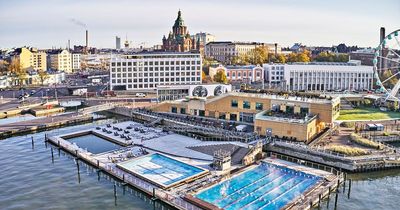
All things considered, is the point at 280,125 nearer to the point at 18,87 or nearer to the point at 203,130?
the point at 203,130

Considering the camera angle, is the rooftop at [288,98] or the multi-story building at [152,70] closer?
the rooftop at [288,98]

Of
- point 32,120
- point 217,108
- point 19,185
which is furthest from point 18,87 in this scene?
point 19,185

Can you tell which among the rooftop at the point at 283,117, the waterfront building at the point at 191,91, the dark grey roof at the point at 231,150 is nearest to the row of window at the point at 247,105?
the rooftop at the point at 283,117

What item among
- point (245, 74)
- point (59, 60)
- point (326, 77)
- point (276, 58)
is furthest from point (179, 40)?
point (326, 77)

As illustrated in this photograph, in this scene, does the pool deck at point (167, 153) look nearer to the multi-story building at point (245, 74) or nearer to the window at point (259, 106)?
the window at point (259, 106)

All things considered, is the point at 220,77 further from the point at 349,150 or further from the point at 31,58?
the point at 31,58

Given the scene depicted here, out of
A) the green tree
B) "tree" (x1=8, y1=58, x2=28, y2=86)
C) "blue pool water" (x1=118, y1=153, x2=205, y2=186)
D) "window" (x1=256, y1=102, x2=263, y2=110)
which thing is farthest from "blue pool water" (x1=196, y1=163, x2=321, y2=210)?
"tree" (x1=8, y1=58, x2=28, y2=86)
